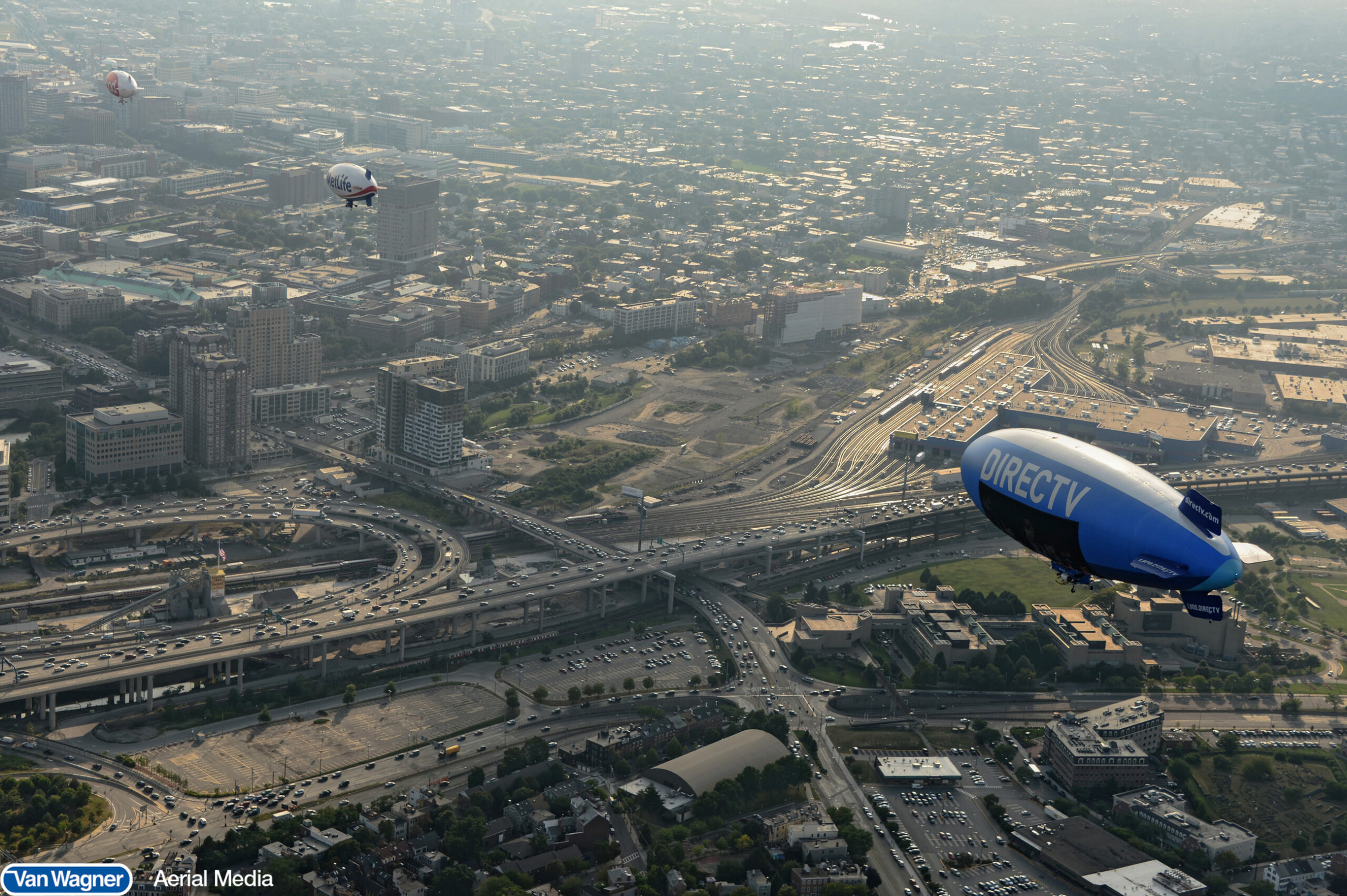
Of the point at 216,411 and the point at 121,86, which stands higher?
the point at 121,86

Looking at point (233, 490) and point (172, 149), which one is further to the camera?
point (172, 149)

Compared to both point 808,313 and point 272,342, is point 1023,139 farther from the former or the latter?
point 272,342

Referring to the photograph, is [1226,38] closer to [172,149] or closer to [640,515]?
[172,149]

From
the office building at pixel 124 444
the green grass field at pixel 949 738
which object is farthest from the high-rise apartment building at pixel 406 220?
the green grass field at pixel 949 738

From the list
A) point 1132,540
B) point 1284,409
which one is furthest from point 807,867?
point 1284,409

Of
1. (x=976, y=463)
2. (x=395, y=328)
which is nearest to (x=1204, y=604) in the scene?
(x=976, y=463)

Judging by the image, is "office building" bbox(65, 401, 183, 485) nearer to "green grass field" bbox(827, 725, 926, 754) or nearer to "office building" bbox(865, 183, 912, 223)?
"green grass field" bbox(827, 725, 926, 754)
